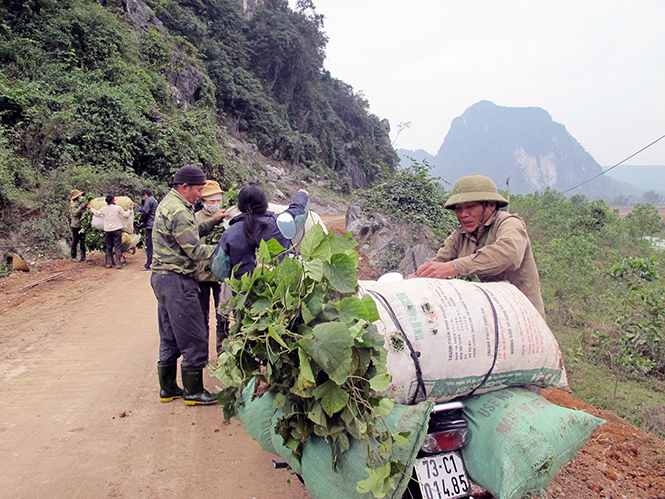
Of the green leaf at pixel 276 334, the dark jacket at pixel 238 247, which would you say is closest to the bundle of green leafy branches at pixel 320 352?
the green leaf at pixel 276 334

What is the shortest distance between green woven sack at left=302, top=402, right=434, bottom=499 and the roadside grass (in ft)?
12.4

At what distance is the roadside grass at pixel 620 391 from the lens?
4289mm

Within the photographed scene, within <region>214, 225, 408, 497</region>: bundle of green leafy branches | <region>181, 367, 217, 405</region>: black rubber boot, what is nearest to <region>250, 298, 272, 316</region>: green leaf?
<region>214, 225, 408, 497</region>: bundle of green leafy branches

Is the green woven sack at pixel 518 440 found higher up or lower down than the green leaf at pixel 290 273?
lower down

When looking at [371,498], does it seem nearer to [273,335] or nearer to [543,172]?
[273,335]

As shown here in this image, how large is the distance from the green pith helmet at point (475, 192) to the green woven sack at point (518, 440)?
1155mm

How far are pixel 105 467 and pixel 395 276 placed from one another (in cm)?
239

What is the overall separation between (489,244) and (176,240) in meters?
2.37

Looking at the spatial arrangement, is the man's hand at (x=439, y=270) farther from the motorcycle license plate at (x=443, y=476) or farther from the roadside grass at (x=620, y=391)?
the roadside grass at (x=620, y=391)

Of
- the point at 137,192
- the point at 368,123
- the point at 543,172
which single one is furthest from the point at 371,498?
the point at 543,172

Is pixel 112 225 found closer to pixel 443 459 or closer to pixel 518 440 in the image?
pixel 443 459


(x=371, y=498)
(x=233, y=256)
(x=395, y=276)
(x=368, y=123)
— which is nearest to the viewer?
(x=371, y=498)

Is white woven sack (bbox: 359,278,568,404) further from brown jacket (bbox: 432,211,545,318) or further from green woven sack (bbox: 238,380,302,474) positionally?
green woven sack (bbox: 238,380,302,474)

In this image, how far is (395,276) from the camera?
2.60 metres
